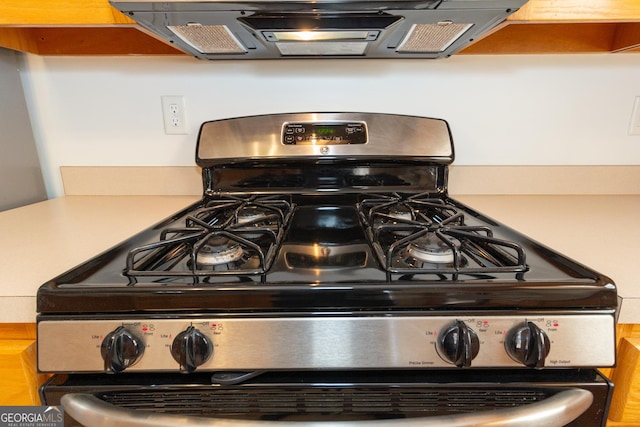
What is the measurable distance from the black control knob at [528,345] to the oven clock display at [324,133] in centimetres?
64

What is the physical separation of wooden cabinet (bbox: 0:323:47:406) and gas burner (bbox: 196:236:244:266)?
273 millimetres

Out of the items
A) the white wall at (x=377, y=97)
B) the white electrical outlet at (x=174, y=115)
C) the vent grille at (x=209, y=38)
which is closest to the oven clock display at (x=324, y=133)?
the white wall at (x=377, y=97)

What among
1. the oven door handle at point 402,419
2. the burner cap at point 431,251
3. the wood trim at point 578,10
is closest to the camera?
the oven door handle at point 402,419

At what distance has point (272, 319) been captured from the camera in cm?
52

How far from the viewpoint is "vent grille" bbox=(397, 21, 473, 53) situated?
0.79m

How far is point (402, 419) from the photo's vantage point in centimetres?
50

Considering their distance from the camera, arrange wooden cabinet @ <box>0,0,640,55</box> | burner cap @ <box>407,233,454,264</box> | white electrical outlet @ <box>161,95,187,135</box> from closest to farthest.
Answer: burner cap @ <box>407,233,454,264</box> → wooden cabinet @ <box>0,0,640,55</box> → white electrical outlet @ <box>161,95,187,135</box>

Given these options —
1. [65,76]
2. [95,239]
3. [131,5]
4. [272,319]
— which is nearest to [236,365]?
[272,319]

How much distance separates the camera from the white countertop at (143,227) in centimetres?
57

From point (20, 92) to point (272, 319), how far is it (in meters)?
1.11

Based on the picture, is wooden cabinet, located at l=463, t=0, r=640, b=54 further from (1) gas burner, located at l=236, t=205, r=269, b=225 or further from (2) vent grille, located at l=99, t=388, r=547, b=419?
(2) vent grille, located at l=99, t=388, r=547, b=419

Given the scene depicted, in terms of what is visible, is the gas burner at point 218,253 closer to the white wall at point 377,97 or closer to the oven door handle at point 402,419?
the oven door handle at point 402,419

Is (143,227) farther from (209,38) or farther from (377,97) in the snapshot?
(377,97)

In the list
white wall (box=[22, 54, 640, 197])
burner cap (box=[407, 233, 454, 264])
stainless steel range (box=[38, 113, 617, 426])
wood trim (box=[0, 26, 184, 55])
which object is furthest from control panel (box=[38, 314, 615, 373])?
wood trim (box=[0, 26, 184, 55])
